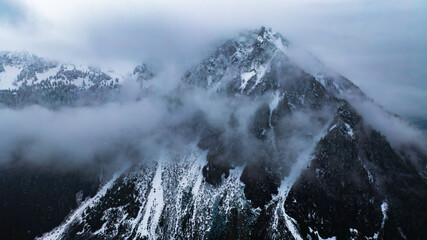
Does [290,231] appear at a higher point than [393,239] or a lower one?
lower

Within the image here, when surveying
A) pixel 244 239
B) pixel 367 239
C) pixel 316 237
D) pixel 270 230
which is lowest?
pixel 244 239

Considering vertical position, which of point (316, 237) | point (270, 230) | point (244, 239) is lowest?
point (244, 239)

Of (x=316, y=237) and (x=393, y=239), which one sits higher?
(x=393, y=239)

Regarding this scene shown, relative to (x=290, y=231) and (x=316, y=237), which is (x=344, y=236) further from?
(x=290, y=231)

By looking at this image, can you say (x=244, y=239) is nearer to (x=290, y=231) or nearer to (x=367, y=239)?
(x=290, y=231)

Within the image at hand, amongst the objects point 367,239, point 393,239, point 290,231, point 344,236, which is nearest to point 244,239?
point 290,231

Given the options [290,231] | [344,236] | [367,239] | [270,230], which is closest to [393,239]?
[367,239]

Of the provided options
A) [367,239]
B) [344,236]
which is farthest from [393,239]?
[344,236]

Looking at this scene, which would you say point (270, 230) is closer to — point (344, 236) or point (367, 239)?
point (344, 236)
